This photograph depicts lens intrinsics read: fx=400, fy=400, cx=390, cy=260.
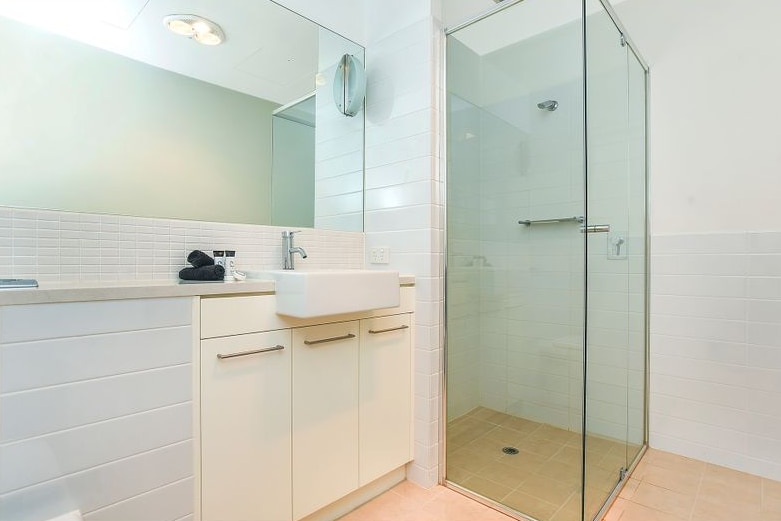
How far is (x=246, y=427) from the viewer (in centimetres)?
130

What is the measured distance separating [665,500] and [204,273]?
2.16 metres

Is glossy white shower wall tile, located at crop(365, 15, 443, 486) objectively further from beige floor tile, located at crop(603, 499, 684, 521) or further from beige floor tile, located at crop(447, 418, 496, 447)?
beige floor tile, located at crop(603, 499, 684, 521)

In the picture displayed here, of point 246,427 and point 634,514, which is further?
point 634,514

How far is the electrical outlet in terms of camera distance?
2.03 meters

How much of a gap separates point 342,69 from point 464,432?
1980 millimetres

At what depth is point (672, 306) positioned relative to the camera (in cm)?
219

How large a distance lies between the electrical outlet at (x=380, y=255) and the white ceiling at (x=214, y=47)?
0.87 meters

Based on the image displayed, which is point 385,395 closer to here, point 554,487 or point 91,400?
point 554,487

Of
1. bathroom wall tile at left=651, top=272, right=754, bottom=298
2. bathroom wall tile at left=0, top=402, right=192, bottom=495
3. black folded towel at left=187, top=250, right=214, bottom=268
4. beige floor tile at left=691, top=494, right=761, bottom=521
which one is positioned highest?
black folded towel at left=187, top=250, right=214, bottom=268

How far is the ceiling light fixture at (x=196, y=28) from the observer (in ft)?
5.35

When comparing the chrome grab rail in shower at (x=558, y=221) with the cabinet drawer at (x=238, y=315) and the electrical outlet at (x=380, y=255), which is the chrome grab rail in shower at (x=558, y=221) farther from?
the cabinet drawer at (x=238, y=315)

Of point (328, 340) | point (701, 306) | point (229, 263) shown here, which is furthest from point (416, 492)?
point (701, 306)

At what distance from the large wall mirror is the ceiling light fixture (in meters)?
0.02

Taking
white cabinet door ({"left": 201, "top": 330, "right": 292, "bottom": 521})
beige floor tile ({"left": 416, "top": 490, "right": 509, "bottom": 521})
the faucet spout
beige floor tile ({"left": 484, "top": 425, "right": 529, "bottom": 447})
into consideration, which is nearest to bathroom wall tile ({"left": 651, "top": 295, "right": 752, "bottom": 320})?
beige floor tile ({"left": 484, "top": 425, "right": 529, "bottom": 447})
